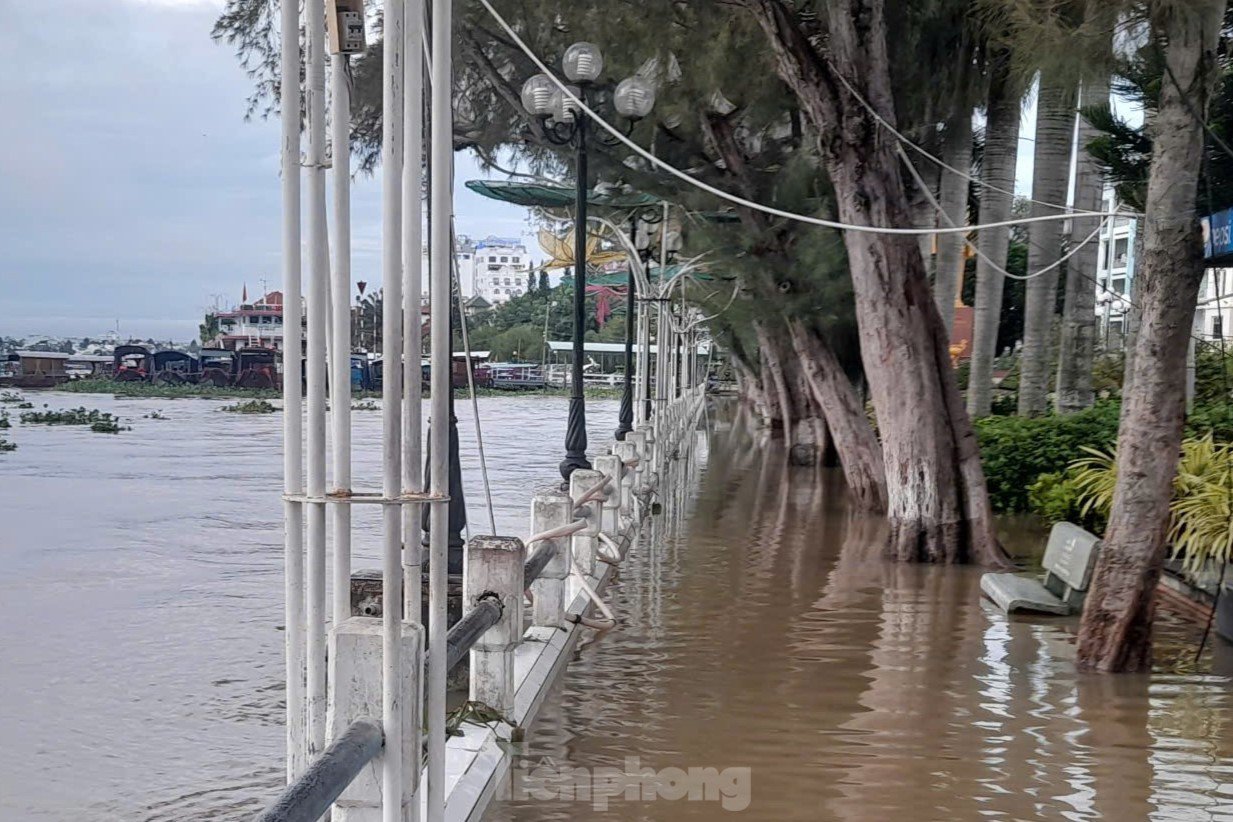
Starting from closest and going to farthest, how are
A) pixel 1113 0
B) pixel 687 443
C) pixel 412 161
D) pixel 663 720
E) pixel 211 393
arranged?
pixel 412 161 < pixel 663 720 < pixel 1113 0 < pixel 687 443 < pixel 211 393

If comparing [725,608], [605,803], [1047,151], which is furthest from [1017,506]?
[605,803]

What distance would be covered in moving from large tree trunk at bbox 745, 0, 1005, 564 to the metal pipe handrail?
891cm

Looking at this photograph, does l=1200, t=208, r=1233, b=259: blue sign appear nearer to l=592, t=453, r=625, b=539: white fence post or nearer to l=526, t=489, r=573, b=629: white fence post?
l=526, t=489, r=573, b=629: white fence post

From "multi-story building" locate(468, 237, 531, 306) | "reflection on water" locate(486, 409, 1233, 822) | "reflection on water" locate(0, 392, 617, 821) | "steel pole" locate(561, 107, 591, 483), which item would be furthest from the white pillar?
"multi-story building" locate(468, 237, 531, 306)

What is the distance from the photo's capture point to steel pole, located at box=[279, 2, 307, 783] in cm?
331

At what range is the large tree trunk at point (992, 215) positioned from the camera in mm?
16781

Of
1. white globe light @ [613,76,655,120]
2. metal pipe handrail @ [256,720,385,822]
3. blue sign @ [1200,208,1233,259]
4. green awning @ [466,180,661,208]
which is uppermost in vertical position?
white globe light @ [613,76,655,120]

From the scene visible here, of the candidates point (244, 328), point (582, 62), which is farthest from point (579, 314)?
point (244, 328)

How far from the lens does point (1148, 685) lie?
296 inches

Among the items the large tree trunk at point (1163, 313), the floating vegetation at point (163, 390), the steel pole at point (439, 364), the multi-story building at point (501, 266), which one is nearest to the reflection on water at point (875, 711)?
the large tree trunk at point (1163, 313)

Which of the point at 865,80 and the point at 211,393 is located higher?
the point at 865,80

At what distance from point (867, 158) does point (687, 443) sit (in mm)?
18340

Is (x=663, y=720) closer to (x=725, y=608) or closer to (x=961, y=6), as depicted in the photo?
(x=725, y=608)

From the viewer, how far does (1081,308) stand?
16656 millimetres
